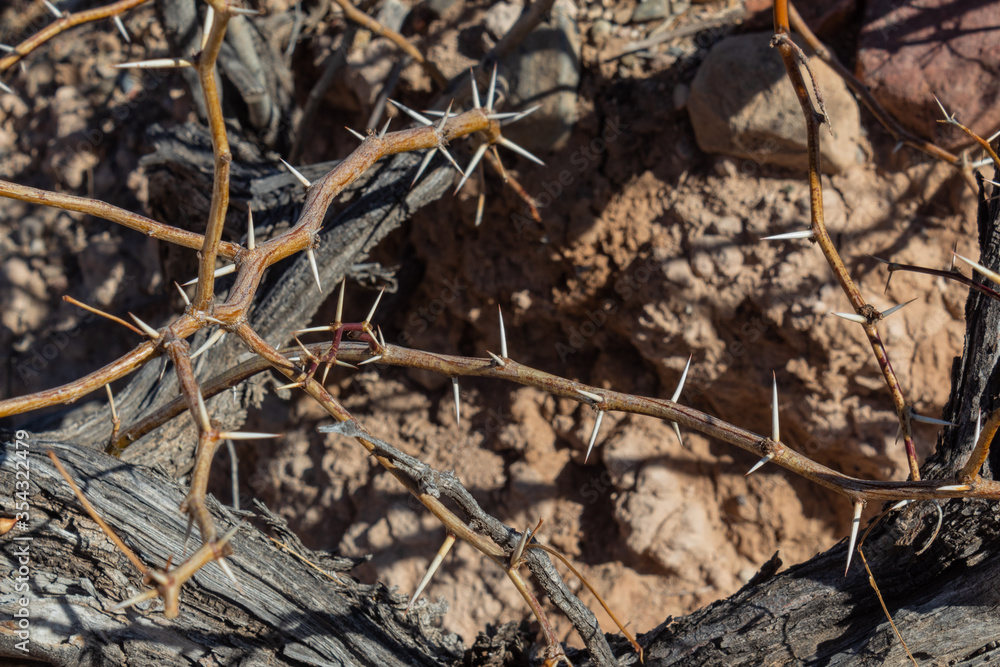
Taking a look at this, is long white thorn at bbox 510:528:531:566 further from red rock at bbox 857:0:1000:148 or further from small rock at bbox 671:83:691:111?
red rock at bbox 857:0:1000:148

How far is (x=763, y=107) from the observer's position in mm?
2092

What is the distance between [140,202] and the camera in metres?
3.26

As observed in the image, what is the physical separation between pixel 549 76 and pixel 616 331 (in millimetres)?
1011

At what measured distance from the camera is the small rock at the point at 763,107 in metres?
2.08

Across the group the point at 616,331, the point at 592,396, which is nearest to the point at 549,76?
the point at 616,331

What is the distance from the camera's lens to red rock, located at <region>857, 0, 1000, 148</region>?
1.95 meters

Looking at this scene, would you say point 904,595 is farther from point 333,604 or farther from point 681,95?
point 681,95

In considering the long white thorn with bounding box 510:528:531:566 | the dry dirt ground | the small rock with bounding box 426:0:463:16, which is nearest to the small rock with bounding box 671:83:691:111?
the dry dirt ground

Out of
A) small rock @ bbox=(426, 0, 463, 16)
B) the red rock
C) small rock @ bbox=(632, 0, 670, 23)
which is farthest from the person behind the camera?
small rock @ bbox=(426, 0, 463, 16)

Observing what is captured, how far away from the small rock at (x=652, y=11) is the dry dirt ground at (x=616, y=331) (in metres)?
0.08

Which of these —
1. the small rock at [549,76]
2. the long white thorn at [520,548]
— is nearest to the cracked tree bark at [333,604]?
the long white thorn at [520,548]

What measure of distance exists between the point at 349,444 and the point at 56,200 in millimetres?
1878

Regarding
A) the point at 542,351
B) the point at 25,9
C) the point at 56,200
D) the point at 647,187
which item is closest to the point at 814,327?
the point at 647,187

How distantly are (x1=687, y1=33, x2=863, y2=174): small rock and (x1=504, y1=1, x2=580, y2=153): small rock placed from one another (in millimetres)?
467
